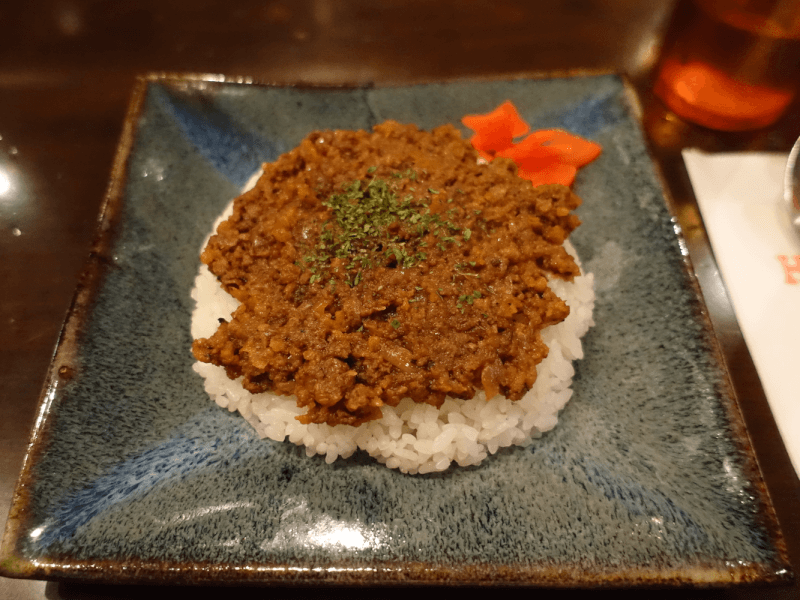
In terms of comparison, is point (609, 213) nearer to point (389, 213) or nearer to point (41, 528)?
point (389, 213)

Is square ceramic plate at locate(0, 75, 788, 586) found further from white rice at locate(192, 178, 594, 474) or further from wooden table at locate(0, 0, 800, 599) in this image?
wooden table at locate(0, 0, 800, 599)

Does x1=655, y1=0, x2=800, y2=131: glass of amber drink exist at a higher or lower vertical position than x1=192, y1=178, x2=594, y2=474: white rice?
higher

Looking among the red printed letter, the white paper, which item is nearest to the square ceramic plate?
the white paper

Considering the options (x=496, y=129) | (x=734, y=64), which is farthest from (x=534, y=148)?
(x=734, y=64)

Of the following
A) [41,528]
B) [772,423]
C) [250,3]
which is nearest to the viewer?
Result: [41,528]

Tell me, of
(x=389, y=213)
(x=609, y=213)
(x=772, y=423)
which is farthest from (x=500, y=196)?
(x=772, y=423)

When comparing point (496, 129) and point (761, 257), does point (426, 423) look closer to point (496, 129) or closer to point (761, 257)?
point (496, 129)
